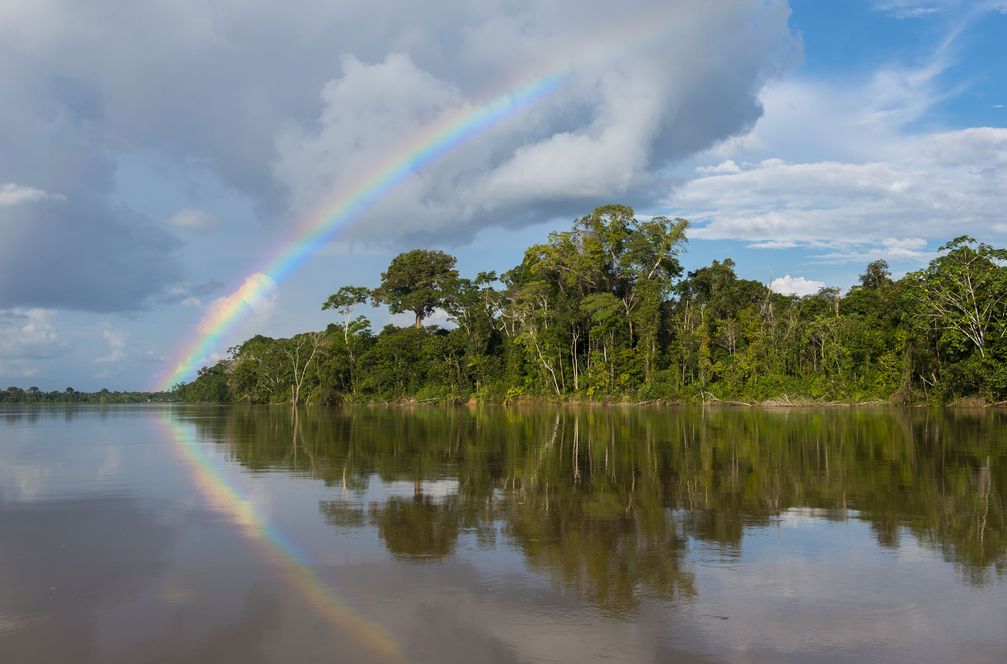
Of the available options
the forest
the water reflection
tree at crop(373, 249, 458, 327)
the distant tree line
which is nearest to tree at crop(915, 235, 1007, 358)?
the forest

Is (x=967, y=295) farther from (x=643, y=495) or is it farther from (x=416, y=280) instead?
(x=416, y=280)

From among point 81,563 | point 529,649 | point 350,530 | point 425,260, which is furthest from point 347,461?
point 425,260

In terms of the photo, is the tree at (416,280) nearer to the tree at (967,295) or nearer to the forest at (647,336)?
the forest at (647,336)

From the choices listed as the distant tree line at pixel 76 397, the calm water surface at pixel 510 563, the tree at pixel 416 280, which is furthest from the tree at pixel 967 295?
the distant tree line at pixel 76 397

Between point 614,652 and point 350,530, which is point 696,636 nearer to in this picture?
point 614,652

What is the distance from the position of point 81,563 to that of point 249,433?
21.9 metres

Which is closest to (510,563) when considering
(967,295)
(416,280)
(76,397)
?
(967,295)

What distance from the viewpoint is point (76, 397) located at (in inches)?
5832

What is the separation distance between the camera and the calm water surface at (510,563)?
4871mm

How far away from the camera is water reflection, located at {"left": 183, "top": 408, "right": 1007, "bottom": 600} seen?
23.5 ft

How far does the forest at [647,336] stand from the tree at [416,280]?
17 cm

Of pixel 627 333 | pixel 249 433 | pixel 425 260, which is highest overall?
pixel 425 260

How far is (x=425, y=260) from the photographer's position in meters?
79.9

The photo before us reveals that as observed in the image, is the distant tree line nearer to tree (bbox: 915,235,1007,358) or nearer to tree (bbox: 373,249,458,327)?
tree (bbox: 373,249,458,327)
